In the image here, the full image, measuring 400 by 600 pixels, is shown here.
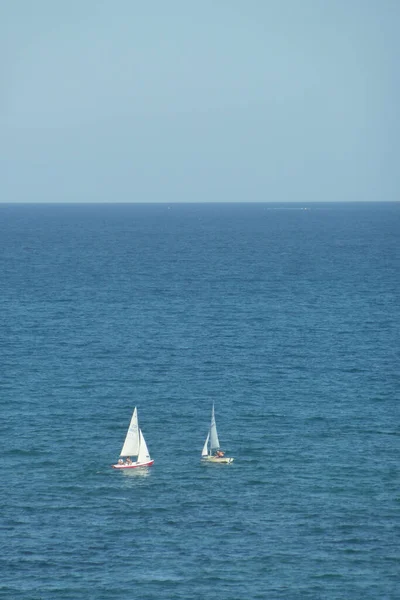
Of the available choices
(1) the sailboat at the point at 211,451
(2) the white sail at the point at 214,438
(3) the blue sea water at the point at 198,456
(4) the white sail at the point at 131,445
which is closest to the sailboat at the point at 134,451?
(4) the white sail at the point at 131,445

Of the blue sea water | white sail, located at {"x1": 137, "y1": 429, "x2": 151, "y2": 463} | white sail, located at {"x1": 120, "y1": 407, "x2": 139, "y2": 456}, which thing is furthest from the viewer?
white sail, located at {"x1": 120, "y1": 407, "x2": 139, "y2": 456}

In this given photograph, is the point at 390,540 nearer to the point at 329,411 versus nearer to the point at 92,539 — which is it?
the point at 92,539

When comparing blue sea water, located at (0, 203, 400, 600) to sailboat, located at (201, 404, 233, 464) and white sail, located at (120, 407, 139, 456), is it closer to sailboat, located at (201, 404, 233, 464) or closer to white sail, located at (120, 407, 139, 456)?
sailboat, located at (201, 404, 233, 464)

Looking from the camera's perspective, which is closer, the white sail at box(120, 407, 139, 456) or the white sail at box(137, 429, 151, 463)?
the white sail at box(137, 429, 151, 463)

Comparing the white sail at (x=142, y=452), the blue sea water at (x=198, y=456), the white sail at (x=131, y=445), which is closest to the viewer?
the blue sea water at (x=198, y=456)

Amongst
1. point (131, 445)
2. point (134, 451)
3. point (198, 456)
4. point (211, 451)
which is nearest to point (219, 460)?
point (211, 451)

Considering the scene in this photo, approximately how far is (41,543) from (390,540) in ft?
79.9

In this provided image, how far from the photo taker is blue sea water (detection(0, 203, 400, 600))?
6506 centimetres

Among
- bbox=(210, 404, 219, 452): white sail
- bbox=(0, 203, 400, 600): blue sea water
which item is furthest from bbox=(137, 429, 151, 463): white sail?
bbox=(210, 404, 219, 452): white sail

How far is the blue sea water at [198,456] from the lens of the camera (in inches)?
2562

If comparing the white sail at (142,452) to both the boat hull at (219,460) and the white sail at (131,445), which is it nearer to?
the white sail at (131,445)

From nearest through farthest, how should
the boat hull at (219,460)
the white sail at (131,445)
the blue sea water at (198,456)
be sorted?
1. the blue sea water at (198,456)
2. the white sail at (131,445)
3. the boat hull at (219,460)

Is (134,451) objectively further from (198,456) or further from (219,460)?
(219,460)

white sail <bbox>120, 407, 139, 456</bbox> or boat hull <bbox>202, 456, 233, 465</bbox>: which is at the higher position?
white sail <bbox>120, 407, 139, 456</bbox>
